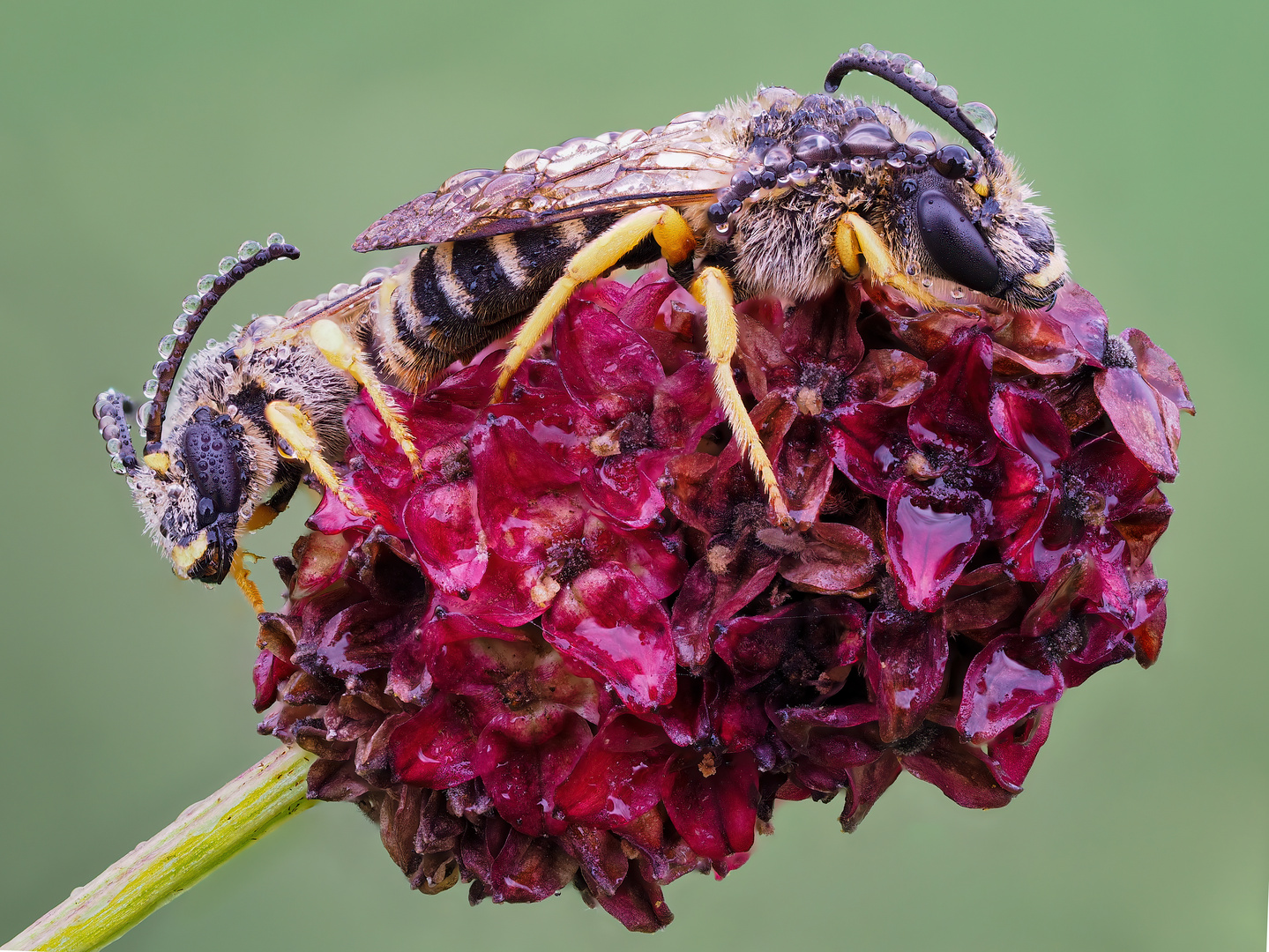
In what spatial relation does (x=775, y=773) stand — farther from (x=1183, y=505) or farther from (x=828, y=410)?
(x=1183, y=505)

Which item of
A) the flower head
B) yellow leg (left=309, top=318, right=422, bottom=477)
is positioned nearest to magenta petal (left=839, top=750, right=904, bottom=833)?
the flower head

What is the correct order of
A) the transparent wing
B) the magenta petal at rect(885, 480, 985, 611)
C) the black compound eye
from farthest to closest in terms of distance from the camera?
the black compound eye
the transparent wing
the magenta petal at rect(885, 480, 985, 611)

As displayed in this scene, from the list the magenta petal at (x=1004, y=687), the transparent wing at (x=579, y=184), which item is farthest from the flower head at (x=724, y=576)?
the transparent wing at (x=579, y=184)

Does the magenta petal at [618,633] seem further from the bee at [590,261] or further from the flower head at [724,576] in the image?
the bee at [590,261]

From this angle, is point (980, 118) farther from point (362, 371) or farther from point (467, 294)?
point (362, 371)

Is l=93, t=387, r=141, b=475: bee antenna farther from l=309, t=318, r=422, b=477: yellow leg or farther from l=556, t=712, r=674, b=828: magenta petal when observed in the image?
l=556, t=712, r=674, b=828: magenta petal

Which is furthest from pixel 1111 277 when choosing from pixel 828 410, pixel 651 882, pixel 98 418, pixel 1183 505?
pixel 98 418
